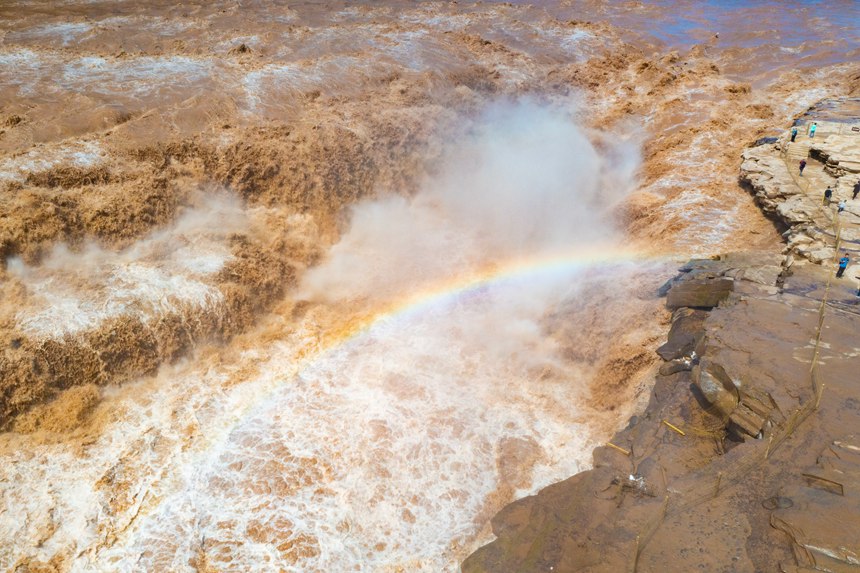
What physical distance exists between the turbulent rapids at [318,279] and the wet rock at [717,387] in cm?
115

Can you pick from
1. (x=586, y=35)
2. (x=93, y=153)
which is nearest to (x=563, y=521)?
(x=93, y=153)

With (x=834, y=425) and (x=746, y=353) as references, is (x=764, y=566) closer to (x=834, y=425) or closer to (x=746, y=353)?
(x=834, y=425)

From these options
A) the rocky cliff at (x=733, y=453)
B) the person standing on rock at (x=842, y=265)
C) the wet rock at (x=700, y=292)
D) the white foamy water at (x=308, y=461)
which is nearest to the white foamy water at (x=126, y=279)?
the white foamy water at (x=308, y=461)

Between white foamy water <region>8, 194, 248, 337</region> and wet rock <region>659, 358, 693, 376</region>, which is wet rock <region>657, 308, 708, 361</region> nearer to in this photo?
wet rock <region>659, 358, 693, 376</region>

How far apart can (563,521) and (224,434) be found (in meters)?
4.94

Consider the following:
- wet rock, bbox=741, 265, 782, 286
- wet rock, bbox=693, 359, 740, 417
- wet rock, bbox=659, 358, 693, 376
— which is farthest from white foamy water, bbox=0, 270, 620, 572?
wet rock, bbox=741, 265, 782, 286

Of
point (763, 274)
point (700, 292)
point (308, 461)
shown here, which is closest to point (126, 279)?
point (308, 461)

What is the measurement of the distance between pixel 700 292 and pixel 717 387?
227 centimetres

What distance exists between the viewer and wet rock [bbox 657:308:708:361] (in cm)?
770

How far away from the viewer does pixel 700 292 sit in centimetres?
838

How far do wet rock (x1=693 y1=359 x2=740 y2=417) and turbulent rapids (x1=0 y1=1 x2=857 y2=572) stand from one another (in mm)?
1152

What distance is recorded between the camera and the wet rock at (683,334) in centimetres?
770

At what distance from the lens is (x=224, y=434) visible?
26.4 feet

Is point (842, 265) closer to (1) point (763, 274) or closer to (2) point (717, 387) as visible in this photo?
(1) point (763, 274)
